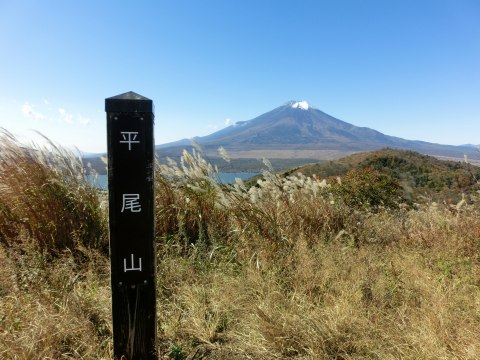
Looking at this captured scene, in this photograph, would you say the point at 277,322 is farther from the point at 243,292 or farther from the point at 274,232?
the point at 274,232

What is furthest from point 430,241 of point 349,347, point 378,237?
point 349,347

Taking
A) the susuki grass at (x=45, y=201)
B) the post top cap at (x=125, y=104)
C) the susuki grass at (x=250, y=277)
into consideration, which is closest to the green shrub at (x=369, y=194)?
the susuki grass at (x=250, y=277)

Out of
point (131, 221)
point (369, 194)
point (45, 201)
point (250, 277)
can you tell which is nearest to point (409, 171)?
point (369, 194)

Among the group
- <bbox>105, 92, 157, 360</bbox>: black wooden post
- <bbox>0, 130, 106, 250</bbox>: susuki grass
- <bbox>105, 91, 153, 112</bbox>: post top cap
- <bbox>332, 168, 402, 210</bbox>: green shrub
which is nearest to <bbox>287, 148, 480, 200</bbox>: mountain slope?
<bbox>332, 168, 402, 210</bbox>: green shrub

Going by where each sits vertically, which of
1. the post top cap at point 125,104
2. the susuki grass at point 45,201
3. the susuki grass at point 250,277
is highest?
the post top cap at point 125,104

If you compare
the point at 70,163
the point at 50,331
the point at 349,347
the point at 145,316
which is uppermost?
the point at 70,163

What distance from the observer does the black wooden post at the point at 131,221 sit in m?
1.93

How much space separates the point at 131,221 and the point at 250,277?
1.43 meters

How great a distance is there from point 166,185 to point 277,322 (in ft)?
7.55

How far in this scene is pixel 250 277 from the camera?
305 cm

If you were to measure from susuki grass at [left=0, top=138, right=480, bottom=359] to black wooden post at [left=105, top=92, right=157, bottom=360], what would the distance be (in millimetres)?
290

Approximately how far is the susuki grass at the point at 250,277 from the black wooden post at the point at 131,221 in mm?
290

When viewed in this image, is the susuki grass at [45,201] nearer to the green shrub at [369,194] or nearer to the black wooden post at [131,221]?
the black wooden post at [131,221]

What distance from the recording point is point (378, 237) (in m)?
4.59
